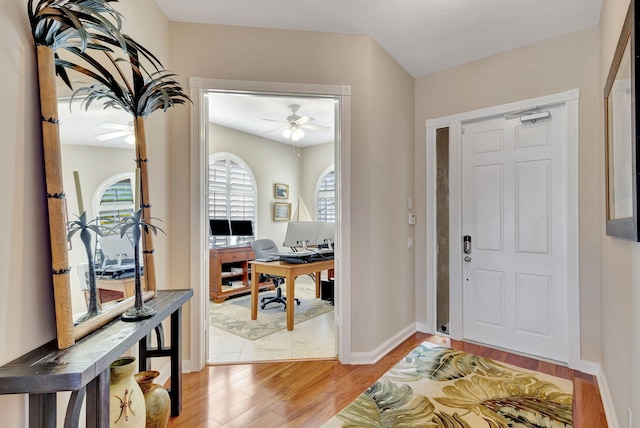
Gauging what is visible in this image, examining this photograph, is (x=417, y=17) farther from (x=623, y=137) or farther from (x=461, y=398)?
(x=461, y=398)

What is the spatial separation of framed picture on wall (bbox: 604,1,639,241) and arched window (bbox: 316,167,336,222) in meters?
4.78

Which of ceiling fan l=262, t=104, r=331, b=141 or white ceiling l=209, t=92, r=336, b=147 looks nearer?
white ceiling l=209, t=92, r=336, b=147

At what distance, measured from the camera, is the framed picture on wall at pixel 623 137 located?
4.08 feet

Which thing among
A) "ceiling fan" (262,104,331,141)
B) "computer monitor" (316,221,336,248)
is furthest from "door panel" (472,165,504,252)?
"ceiling fan" (262,104,331,141)

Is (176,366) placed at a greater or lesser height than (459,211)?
lesser

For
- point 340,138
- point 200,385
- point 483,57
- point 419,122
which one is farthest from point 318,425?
point 483,57

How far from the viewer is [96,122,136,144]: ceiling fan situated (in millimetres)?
1517

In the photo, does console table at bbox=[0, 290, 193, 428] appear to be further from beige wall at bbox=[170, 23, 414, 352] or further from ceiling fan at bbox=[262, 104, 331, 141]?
ceiling fan at bbox=[262, 104, 331, 141]

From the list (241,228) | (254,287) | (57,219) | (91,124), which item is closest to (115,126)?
(91,124)

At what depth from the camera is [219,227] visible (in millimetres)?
5000

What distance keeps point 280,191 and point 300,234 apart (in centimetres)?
279

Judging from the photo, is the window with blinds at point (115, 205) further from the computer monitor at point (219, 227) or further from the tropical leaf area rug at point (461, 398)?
the computer monitor at point (219, 227)

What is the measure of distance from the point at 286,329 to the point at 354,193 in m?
1.77

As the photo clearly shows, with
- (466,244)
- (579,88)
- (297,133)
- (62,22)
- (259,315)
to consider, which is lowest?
(259,315)
